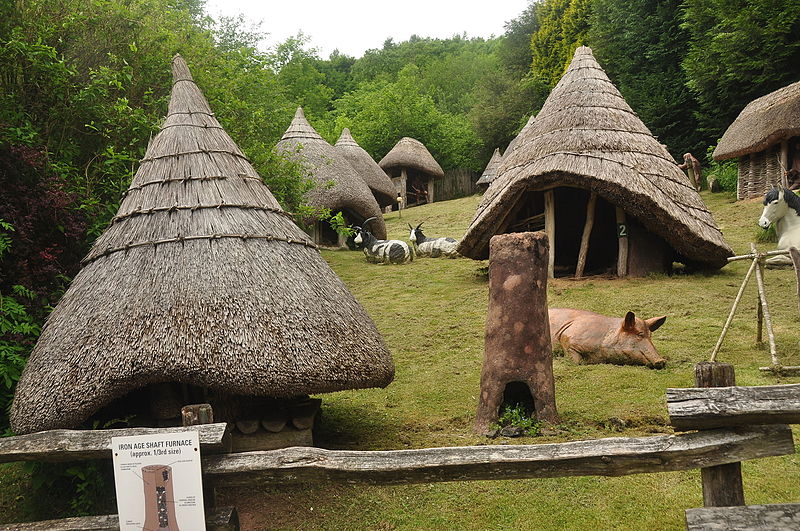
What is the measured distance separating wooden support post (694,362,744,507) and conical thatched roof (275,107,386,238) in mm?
14684

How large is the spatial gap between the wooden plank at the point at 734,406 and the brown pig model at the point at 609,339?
12.6 feet

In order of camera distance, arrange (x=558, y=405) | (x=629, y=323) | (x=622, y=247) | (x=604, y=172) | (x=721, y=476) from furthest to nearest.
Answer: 1. (x=622, y=247)
2. (x=604, y=172)
3. (x=629, y=323)
4. (x=558, y=405)
5. (x=721, y=476)

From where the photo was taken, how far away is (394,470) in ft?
11.0

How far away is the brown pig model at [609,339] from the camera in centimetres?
692

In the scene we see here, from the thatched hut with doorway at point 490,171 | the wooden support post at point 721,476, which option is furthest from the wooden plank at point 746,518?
the thatched hut with doorway at point 490,171

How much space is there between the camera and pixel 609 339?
7.14 m

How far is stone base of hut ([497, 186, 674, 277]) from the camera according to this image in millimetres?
10828

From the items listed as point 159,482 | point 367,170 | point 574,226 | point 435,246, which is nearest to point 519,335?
point 159,482

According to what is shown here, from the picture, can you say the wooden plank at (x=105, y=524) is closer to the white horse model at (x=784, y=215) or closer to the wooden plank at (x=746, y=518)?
the wooden plank at (x=746, y=518)

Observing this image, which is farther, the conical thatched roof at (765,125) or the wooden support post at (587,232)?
the conical thatched roof at (765,125)

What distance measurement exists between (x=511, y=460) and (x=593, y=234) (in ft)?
33.3

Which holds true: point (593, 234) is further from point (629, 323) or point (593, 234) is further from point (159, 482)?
point (159, 482)

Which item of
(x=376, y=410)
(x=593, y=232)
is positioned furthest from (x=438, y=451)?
(x=593, y=232)

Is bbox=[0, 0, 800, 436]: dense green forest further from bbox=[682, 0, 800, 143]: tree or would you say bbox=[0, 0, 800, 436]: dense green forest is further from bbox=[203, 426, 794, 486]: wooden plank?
bbox=[203, 426, 794, 486]: wooden plank
